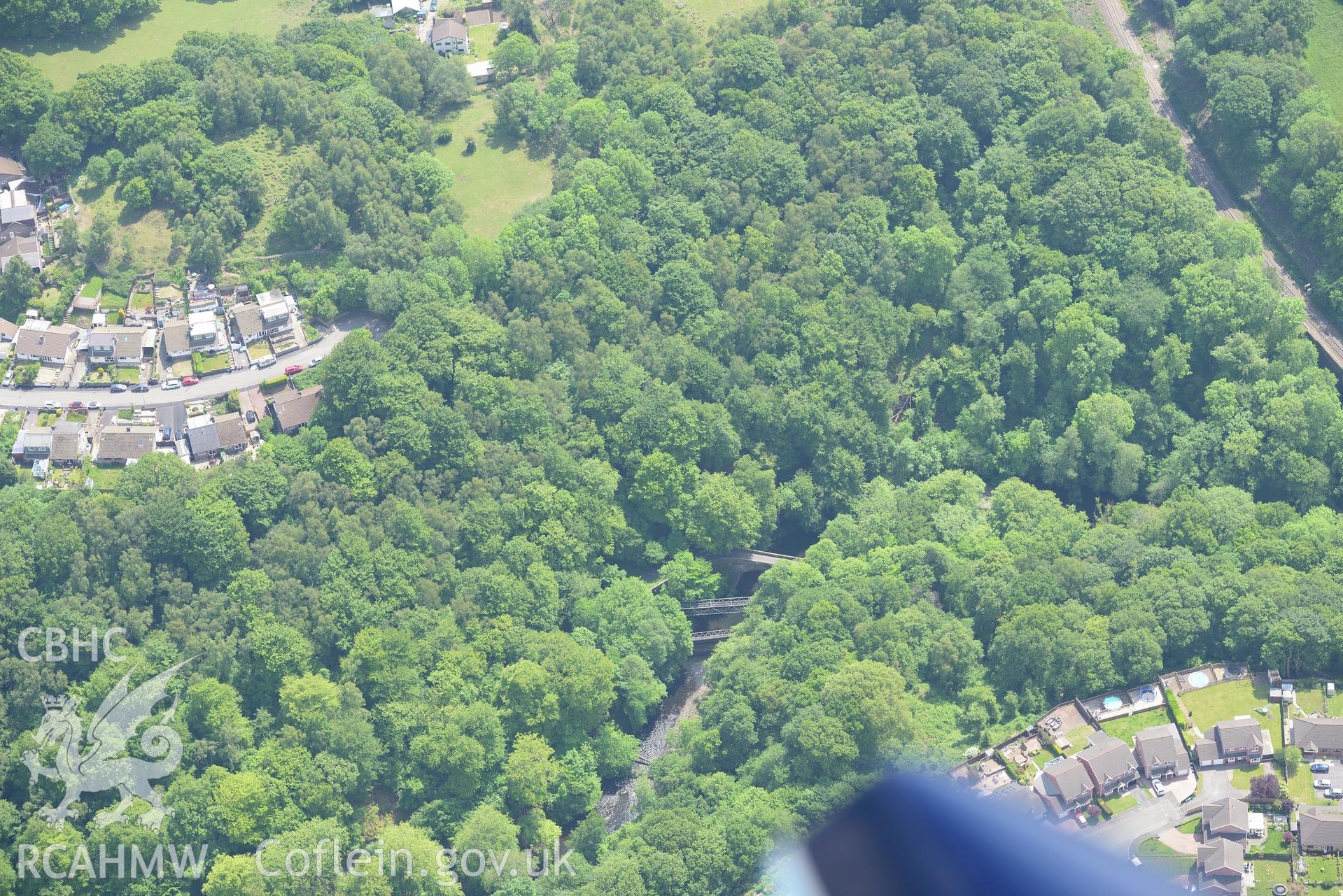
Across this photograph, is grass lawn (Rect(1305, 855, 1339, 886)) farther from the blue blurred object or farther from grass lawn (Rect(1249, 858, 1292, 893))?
the blue blurred object

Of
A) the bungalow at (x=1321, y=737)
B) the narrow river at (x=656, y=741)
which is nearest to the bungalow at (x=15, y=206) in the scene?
the narrow river at (x=656, y=741)

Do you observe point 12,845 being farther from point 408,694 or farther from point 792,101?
point 792,101

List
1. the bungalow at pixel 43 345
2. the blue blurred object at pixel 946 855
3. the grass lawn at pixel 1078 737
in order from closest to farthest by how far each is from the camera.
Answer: the blue blurred object at pixel 946 855, the grass lawn at pixel 1078 737, the bungalow at pixel 43 345

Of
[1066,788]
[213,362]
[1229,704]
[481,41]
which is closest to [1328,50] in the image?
[1229,704]

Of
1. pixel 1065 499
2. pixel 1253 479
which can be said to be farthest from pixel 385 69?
pixel 1253 479

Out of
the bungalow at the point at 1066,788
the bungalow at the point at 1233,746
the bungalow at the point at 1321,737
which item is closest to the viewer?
the bungalow at the point at 1321,737

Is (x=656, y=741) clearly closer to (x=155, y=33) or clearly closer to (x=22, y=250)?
(x=22, y=250)

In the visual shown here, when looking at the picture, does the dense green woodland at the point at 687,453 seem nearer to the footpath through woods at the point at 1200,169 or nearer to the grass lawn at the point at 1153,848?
the footpath through woods at the point at 1200,169
